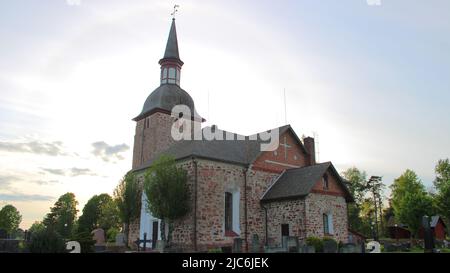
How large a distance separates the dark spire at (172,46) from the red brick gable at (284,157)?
65.5ft

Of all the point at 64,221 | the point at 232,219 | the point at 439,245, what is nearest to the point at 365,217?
the point at 439,245

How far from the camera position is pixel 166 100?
39.5 m

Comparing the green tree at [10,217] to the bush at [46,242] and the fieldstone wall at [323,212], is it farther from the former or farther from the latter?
the bush at [46,242]

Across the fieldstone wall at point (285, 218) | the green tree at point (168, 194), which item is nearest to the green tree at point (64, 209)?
the green tree at point (168, 194)

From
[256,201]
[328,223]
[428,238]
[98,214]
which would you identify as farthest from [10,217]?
[428,238]

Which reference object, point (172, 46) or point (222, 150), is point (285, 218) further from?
point (172, 46)

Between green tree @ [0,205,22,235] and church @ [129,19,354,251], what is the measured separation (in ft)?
230

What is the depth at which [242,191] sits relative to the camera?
1064 inches

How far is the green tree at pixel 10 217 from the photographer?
84.2 metres

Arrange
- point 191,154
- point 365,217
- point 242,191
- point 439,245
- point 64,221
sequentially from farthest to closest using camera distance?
point 64,221 < point 365,217 < point 439,245 < point 242,191 < point 191,154

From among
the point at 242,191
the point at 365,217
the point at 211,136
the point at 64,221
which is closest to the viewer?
the point at 242,191

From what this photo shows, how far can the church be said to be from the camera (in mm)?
24594
